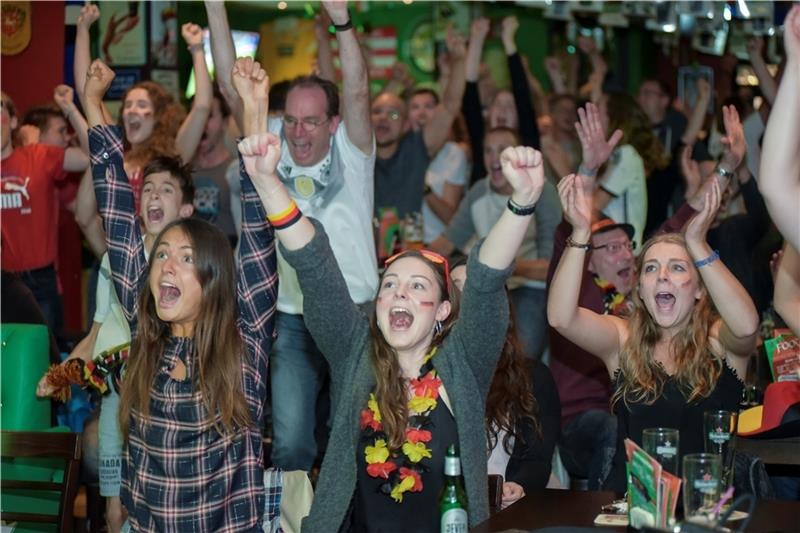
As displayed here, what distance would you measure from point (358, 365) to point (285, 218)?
447 millimetres

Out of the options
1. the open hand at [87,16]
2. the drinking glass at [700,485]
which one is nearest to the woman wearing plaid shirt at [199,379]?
the drinking glass at [700,485]

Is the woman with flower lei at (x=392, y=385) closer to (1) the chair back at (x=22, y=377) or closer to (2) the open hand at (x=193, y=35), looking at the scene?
(1) the chair back at (x=22, y=377)

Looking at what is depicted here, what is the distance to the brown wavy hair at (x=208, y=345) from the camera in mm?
3398

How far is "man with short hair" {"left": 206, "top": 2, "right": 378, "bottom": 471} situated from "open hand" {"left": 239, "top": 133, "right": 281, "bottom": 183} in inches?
57.3

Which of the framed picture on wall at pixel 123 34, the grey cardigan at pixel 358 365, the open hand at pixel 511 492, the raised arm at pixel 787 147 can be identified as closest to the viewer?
the raised arm at pixel 787 147

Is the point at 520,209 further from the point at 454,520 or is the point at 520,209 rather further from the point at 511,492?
the point at 511,492

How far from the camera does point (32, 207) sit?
6035 mm

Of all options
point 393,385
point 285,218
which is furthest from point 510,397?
point 285,218

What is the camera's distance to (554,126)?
7680 millimetres

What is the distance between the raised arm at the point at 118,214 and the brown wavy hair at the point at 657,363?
1431 mm

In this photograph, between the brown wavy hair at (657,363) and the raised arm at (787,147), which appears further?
the brown wavy hair at (657,363)

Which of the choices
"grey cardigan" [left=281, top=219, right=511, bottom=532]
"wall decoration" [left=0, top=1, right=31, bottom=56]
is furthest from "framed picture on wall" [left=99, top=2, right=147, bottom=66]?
"grey cardigan" [left=281, top=219, right=511, bottom=532]

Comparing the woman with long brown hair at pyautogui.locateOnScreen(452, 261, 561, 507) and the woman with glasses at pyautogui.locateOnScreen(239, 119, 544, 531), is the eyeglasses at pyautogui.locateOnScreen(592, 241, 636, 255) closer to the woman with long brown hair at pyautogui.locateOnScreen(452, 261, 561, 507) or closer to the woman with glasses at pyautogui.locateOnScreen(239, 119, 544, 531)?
the woman with long brown hair at pyautogui.locateOnScreen(452, 261, 561, 507)

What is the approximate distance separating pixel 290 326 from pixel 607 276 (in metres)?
1.29
